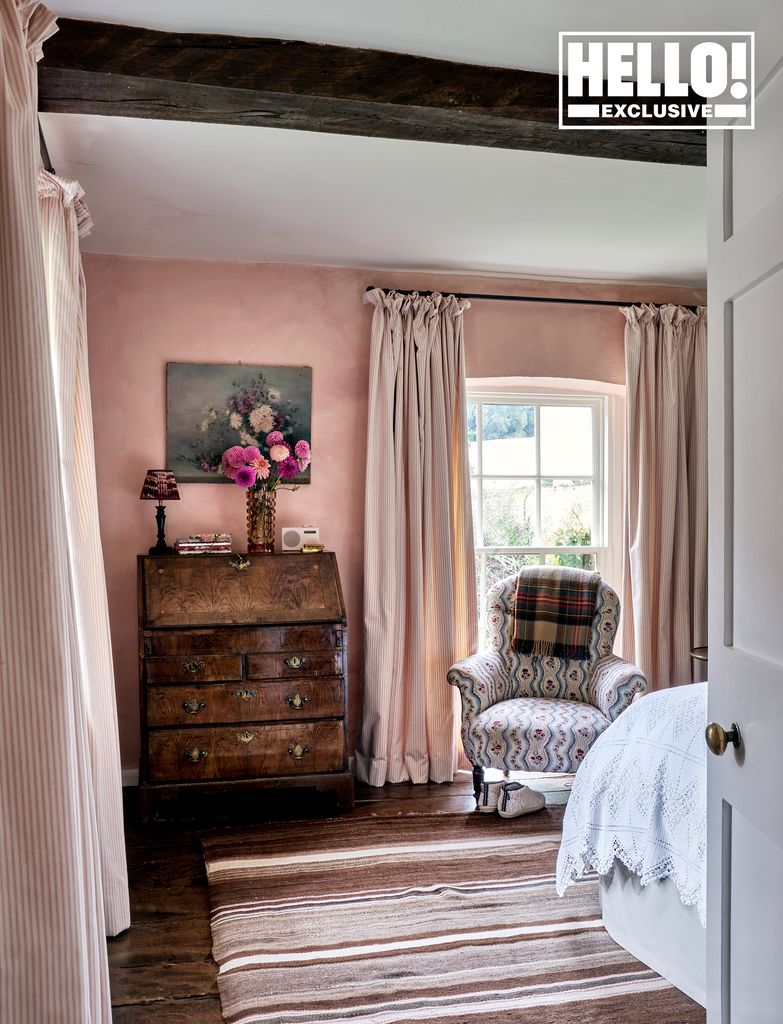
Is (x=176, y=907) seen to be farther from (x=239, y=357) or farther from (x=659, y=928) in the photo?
(x=239, y=357)

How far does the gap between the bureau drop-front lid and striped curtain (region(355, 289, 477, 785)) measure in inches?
14.4

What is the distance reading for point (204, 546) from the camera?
380cm

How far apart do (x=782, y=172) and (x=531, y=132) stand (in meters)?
1.14

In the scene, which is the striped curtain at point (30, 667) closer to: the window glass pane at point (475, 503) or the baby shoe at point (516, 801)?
the baby shoe at point (516, 801)

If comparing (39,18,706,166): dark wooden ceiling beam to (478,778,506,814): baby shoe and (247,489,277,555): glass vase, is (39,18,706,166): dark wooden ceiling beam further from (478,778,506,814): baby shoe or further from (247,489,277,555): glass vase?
(478,778,506,814): baby shoe

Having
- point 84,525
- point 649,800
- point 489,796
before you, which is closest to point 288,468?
point 84,525

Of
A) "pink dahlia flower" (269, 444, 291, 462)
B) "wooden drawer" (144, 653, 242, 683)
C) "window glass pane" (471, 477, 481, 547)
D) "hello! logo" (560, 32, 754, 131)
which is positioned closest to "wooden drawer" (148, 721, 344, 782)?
"wooden drawer" (144, 653, 242, 683)

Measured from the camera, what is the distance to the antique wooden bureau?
348cm

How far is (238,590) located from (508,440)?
68.7 inches

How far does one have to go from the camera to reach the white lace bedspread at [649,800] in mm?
2232

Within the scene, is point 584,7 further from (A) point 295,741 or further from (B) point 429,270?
(A) point 295,741

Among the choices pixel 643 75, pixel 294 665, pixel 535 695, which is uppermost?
pixel 643 75

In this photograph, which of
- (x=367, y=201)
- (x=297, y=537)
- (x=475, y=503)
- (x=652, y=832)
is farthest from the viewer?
(x=475, y=503)

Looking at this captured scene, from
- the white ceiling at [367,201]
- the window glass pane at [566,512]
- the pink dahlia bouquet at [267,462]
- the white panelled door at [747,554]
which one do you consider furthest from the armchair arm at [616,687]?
the white panelled door at [747,554]
